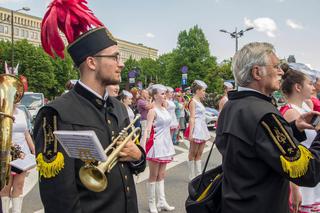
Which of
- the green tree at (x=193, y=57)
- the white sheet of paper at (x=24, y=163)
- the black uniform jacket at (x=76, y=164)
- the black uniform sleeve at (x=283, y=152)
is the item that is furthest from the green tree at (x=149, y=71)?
the black uniform sleeve at (x=283, y=152)

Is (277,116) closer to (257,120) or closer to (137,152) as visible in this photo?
(257,120)

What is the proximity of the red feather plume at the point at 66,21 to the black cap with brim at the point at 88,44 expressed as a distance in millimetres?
87

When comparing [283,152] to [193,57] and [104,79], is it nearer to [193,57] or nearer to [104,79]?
[104,79]

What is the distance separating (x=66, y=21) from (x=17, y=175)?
329 cm

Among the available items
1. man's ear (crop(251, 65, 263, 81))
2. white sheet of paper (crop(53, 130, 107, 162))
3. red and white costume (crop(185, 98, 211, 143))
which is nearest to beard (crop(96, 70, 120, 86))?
white sheet of paper (crop(53, 130, 107, 162))

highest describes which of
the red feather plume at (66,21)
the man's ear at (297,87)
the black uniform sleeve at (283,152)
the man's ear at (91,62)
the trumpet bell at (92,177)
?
the red feather plume at (66,21)

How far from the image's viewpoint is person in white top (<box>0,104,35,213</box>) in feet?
18.2

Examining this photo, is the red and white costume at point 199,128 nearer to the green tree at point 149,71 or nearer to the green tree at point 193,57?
the green tree at point 193,57

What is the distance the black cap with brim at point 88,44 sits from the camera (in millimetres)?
2957

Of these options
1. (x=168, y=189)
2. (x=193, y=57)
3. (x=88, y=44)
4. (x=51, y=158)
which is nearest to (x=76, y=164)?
(x=51, y=158)

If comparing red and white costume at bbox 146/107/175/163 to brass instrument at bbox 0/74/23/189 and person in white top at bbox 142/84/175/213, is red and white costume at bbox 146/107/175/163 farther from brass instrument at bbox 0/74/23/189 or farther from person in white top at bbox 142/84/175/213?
brass instrument at bbox 0/74/23/189

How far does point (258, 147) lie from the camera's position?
99.3 inches

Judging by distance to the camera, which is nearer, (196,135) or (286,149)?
(286,149)

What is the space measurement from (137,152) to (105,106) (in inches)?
18.9
